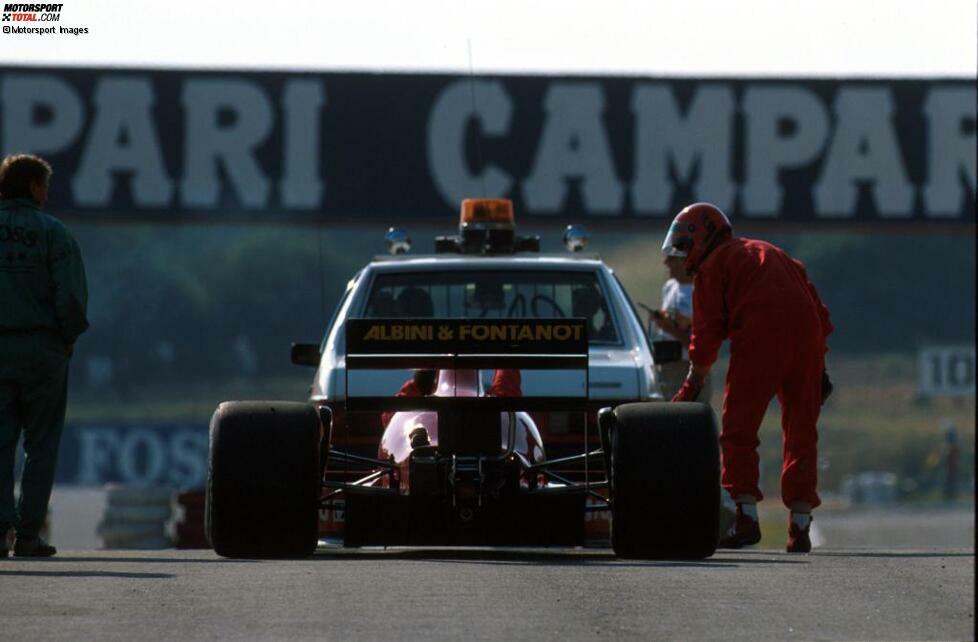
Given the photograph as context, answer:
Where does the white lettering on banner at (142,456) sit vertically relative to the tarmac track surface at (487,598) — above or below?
below

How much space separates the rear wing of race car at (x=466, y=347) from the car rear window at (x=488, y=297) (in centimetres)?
276

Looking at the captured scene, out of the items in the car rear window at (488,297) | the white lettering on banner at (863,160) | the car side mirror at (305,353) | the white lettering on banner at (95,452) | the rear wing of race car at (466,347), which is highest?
the white lettering on banner at (863,160)

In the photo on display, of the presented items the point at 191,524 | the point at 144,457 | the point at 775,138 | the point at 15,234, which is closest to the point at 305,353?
A: the point at 15,234

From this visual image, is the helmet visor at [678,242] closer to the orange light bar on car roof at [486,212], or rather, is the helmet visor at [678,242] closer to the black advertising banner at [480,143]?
the orange light bar on car roof at [486,212]

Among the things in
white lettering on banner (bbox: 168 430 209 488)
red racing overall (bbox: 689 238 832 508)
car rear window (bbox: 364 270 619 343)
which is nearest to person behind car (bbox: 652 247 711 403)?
car rear window (bbox: 364 270 619 343)

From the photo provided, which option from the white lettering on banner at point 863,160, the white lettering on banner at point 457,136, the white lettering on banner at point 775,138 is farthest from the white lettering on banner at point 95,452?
the white lettering on banner at point 863,160

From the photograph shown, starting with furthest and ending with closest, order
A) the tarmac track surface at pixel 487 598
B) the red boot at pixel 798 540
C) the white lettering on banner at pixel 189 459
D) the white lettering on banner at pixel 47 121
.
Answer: the white lettering on banner at pixel 189 459, the white lettering on banner at pixel 47 121, the red boot at pixel 798 540, the tarmac track surface at pixel 487 598

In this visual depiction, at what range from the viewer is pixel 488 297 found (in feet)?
41.6

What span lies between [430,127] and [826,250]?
93.2m

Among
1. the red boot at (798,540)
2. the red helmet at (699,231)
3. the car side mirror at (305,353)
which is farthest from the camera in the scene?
the car side mirror at (305,353)

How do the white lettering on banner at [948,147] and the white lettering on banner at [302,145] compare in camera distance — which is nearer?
the white lettering on banner at [302,145]

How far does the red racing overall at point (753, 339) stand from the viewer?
37.4 ft

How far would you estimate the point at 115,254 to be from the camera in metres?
112

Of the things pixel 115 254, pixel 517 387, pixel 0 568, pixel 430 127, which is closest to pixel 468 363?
pixel 517 387
